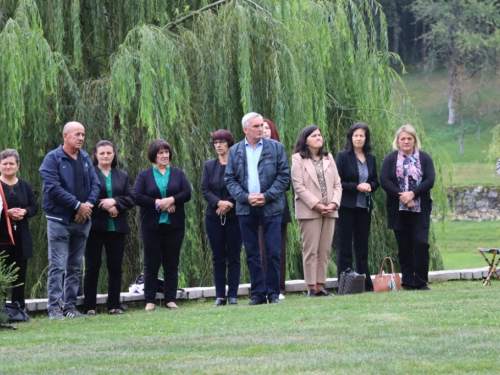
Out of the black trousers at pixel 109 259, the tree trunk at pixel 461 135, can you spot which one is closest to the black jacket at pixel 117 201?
the black trousers at pixel 109 259

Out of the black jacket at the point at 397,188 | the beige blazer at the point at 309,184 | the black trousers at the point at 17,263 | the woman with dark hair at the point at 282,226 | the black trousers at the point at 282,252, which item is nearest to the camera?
the black trousers at the point at 17,263

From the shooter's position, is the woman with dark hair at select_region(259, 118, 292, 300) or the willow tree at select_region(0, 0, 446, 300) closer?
the woman with dark hair at select_region(259, 118, 292, 300)

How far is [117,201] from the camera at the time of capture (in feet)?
36.0

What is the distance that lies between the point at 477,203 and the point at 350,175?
30.1m

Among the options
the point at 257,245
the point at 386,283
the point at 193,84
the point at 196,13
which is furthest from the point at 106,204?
the point at 196,13

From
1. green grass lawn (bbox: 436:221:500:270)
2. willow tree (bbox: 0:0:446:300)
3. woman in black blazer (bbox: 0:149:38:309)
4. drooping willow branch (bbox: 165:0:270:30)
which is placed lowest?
green grass lawn (bbox: 436:221:500:270)

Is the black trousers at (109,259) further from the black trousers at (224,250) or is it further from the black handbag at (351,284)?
the black handbag at (351,284)

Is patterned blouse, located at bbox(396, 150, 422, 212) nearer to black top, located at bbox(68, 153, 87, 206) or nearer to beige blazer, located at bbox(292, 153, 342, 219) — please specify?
beige blazer, located at bbox(292, 153, 342, 219)

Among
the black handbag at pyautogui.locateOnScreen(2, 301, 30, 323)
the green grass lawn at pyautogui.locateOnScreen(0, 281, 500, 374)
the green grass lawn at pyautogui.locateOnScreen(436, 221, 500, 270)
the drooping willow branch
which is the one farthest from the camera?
the green grass lawn at pyautogui.locateOnScreen(436, 221, 500, 270)

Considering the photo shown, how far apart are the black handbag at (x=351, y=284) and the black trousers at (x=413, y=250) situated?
0.66m

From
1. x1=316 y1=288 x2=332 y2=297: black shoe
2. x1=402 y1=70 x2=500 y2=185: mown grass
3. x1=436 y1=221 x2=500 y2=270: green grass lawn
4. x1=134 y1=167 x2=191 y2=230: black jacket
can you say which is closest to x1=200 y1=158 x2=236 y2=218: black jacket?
x1=134 y1=167 x2=191 y2=230: black jacket

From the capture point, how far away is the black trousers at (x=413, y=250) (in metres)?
11.7

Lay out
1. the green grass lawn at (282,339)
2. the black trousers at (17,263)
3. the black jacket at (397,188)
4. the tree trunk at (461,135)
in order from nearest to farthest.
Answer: the green grass lawn at (282,339)
the black trousers at (17,263)
the black jacket at (397,188)
the tree trunk at (461,135)

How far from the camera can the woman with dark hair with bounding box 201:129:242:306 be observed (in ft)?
37.0
